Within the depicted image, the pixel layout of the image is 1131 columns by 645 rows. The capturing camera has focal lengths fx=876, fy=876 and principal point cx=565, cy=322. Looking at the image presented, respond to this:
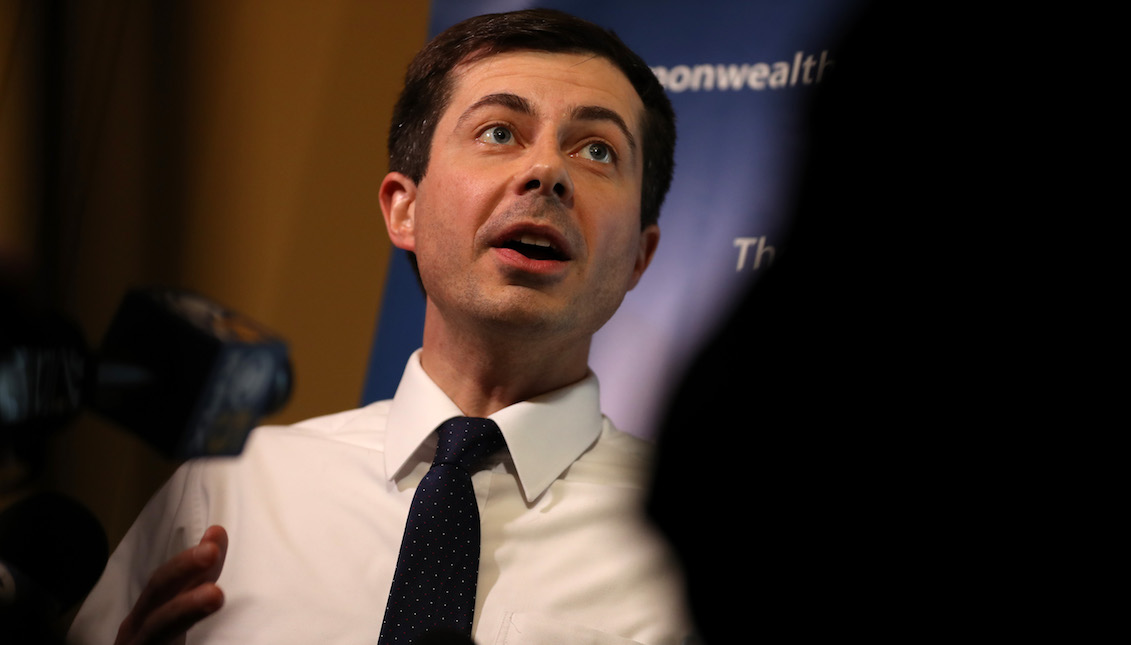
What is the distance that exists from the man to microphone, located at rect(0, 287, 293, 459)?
148mm

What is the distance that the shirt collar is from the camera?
3.05 ft

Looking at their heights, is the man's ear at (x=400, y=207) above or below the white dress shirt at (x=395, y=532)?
above

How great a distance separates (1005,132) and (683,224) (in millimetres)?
408

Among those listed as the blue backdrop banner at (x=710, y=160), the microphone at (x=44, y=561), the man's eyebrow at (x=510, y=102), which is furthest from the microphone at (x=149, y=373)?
the blue backdrop banner at (x=710, y=160)

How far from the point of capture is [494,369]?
3.13 feet

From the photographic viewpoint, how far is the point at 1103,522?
28.1 inches

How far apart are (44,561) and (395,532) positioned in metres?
0.34

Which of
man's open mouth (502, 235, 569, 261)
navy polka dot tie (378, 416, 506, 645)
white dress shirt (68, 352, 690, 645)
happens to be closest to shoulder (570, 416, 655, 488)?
white dress shirt (68, 352, 690, 645)

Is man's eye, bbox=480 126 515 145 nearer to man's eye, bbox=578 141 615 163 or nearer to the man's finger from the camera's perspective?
man's eye, bbox=578 141 615 163

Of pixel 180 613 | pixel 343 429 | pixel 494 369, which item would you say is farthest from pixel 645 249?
pixel 180 613

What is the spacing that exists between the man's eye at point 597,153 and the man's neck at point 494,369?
0.20 m

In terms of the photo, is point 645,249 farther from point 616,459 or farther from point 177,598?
point 177,598

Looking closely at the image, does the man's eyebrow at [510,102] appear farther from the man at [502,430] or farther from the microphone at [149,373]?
the microphone at [149,373]

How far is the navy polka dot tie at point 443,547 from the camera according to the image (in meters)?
0.82
